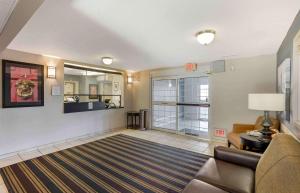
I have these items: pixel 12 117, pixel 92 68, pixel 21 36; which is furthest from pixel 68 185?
pixel 92 68

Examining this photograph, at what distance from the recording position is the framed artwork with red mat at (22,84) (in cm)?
327

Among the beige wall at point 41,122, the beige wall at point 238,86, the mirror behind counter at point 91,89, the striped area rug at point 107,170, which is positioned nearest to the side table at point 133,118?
the mirror behind counter at point 91,89

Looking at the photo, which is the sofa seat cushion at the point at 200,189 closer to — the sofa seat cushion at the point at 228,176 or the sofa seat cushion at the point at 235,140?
the sofa seat cushion at the point at 228,176

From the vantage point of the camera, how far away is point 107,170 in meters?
2.70

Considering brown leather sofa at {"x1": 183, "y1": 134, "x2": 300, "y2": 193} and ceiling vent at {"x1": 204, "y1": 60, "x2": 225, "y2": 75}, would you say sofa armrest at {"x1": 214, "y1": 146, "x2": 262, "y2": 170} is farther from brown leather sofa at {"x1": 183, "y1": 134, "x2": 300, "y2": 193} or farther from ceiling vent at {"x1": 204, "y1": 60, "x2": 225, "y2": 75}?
ceiling vent at {"x1": 204, "y1": 60, "x2": 225, "y2": 75}

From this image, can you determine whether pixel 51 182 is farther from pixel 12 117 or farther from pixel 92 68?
pixel 92 68

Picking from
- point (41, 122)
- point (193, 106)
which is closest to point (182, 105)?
point (193, 106)

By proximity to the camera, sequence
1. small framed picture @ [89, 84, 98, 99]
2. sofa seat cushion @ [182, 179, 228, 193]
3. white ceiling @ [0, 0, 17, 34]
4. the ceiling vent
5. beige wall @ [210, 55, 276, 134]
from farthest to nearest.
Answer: small framed picture @ [89, 84, 98, 99] → the ceiling vent → beige wall @ [210, 55, 276, 134] → white ceiling @ [0, 0, 17, 34] → sofa seat cushion @ [182, 179, 228, 193]

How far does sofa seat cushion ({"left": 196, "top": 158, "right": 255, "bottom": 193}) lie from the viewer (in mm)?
1459

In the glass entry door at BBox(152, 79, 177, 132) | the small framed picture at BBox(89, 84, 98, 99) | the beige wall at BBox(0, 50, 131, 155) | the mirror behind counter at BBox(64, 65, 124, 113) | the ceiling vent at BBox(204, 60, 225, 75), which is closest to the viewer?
the beige wall at BBox(0, 50, 131, 155)

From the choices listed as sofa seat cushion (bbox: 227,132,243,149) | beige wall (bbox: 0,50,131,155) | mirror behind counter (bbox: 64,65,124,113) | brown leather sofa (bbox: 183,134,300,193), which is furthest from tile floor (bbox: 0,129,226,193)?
brown leather sofa (bbox: 183,134,300,193)

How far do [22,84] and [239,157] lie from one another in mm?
4221

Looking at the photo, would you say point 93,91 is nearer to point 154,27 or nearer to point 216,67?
point 154,27

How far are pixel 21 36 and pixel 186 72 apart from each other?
155 inches
